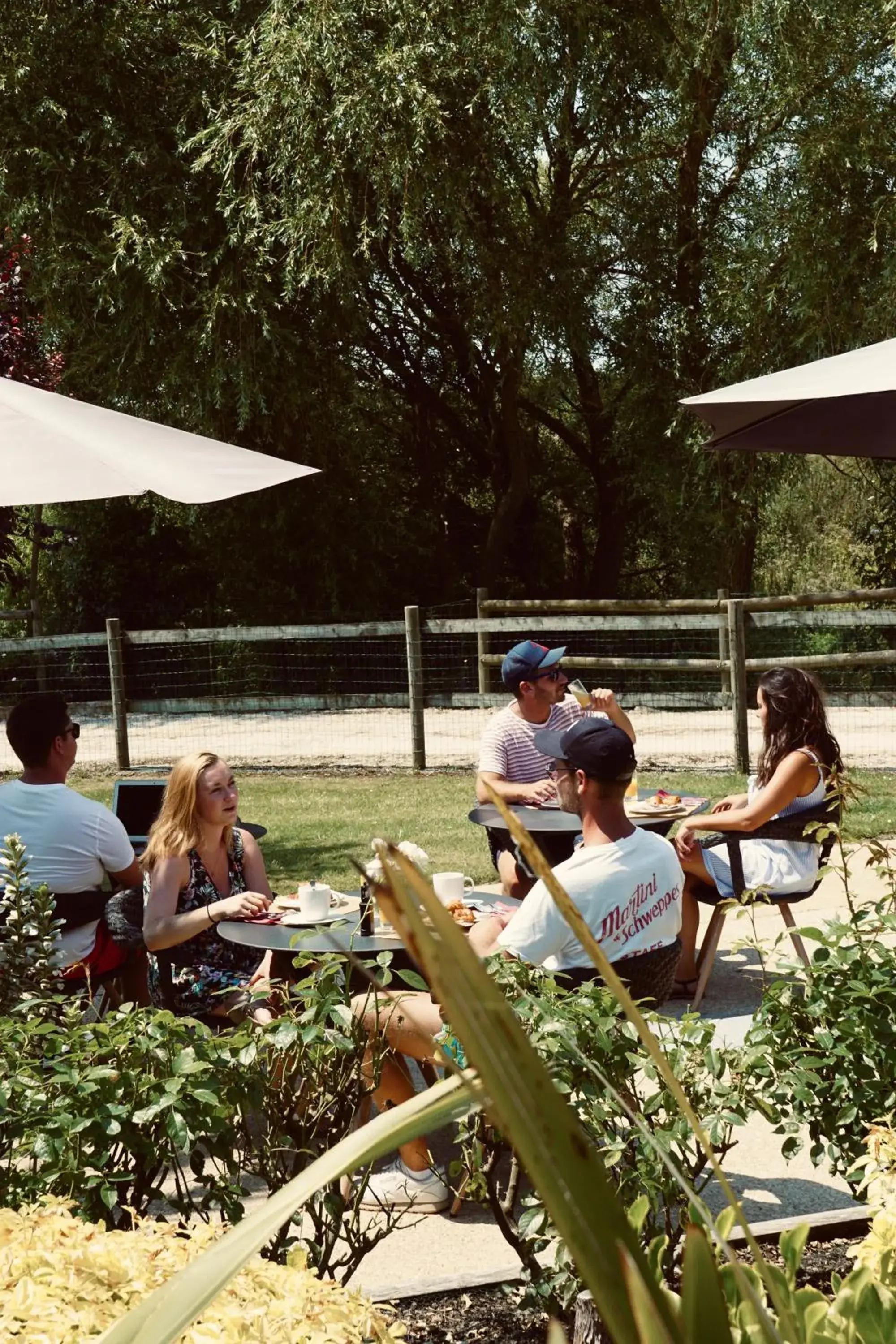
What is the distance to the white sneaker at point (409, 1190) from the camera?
139 inches

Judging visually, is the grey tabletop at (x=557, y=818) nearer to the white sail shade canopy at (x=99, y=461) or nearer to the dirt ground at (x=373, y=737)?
the white sail shade canopy at (x=99, y=461)

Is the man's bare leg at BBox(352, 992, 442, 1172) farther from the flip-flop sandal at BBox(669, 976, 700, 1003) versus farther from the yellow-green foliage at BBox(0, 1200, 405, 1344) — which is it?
the flip-flop sandal at BBox(669, 976, 700, 1003)

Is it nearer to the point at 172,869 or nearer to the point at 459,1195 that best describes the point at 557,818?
the point at 172,869

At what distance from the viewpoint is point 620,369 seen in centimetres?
1855

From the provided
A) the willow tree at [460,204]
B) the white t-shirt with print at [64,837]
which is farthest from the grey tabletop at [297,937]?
the willow tree at [460,204]

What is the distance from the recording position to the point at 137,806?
595cm

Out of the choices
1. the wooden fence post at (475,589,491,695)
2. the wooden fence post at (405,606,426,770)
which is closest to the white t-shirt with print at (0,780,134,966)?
the wooden fence post at (405,606,426,770)

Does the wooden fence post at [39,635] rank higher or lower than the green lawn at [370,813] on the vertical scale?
higher

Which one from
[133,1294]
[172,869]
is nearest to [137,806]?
[172,869]

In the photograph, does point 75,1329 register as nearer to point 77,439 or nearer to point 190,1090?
point 190,1090

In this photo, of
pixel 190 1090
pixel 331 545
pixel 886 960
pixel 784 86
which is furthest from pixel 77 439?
pixel 331 545

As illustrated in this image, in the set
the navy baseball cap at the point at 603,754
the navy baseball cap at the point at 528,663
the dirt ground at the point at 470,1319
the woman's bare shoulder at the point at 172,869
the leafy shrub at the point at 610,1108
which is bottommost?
the dirt ground at the point at 470,1319

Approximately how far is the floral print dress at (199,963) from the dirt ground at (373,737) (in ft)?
25.2

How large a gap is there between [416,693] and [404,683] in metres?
4.76
